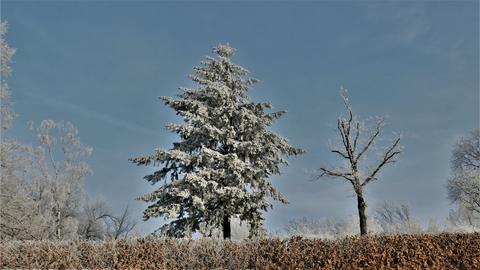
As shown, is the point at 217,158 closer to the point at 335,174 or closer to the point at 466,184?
the point at 335,174

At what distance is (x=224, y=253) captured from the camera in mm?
9891

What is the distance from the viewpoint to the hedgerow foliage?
928 cm

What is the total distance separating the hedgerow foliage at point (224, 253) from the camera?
9281 millimetres

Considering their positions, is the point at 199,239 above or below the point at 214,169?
below

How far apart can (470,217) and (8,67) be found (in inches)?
1304

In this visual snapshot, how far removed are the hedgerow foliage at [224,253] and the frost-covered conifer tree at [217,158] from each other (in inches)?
332

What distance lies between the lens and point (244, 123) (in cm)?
2134

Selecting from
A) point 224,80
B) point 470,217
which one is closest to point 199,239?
point 224,80

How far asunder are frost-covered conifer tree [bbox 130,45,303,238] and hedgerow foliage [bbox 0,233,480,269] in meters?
8.43

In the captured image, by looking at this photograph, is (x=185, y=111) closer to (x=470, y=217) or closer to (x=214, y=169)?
(x=214, y=169)

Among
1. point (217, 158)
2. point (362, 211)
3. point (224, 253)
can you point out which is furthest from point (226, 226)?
point (224, 253)

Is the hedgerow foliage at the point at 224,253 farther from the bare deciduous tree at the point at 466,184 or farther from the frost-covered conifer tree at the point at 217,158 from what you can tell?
the bare deciduous tree at the point at 466,184

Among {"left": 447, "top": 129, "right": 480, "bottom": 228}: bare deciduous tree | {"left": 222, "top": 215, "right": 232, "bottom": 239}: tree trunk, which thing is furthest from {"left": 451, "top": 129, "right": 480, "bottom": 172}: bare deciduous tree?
{"left": 222, "top": 215, "right": 232, "bottom": 239}: tree trunk

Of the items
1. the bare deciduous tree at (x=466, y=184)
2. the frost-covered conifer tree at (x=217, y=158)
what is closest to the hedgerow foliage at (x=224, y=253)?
the frost-covered conifer tree at (x=217, y=158)
